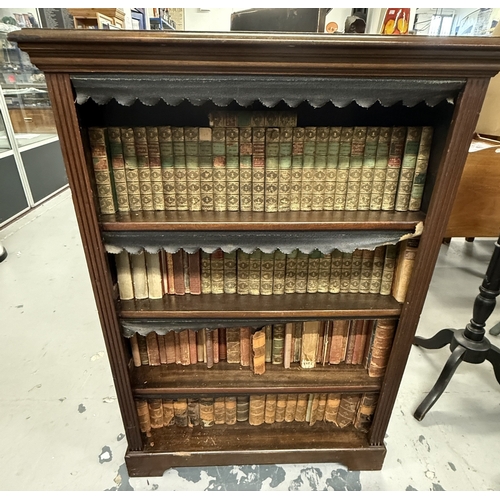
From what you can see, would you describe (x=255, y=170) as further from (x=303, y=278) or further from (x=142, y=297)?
(x=142, y=297)

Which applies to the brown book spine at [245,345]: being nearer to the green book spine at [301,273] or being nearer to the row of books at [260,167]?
the green book spine at [301,273]

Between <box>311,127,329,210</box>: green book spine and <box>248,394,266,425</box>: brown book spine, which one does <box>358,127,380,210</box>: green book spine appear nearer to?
<box>311,127,329,210</box>: green book spine

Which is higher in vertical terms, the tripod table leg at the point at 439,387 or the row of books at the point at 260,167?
the row of books at the point at 260,167

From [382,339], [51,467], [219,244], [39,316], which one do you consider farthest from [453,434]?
[39,316]

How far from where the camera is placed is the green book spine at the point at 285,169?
2.76 feet

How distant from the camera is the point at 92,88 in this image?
70 cm

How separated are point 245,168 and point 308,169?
6.4 inches

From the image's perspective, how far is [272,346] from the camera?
1.19 m

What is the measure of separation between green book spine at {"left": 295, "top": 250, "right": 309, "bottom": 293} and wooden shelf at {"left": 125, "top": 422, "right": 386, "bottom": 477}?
24.2 inches

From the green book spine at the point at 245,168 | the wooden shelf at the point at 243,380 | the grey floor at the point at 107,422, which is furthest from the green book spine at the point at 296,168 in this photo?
the grey floor at the point at 107,422

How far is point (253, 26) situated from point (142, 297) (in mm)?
911

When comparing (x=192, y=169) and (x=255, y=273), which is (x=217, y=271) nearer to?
(x=255, y=273)

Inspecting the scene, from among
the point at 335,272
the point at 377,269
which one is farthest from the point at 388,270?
the point at 335,272

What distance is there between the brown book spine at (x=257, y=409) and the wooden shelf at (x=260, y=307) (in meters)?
0.42
